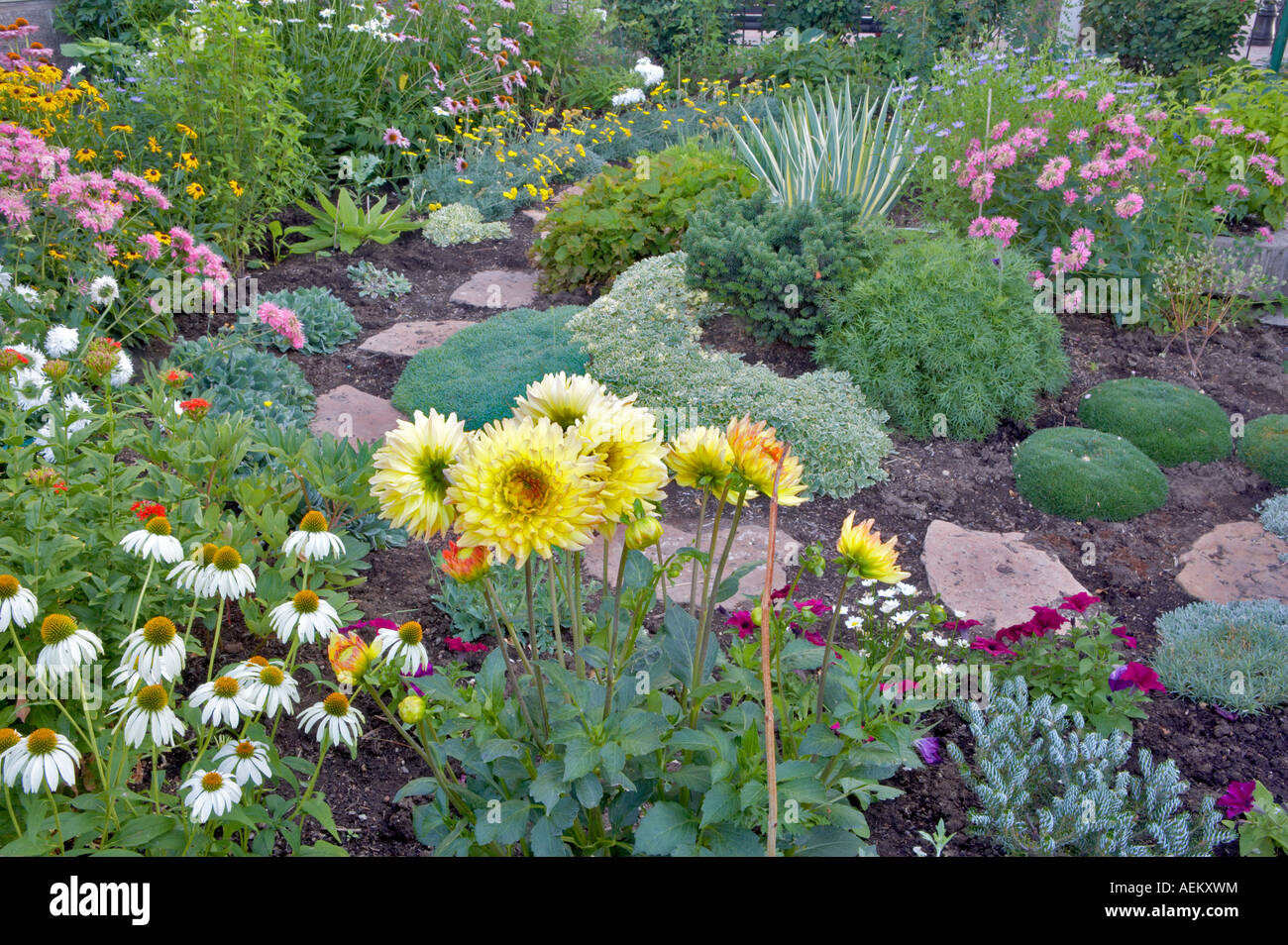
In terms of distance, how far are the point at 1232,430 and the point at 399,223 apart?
183 inches

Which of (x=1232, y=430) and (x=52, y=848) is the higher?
(x=1232, y=430)

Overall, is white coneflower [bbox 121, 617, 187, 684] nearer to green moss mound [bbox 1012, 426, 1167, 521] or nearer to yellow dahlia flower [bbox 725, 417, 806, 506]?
yellow dahlia flower [bbox 725, 417, 806, 506]

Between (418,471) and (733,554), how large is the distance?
2.22 m

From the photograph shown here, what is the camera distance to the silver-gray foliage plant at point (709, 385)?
3812mm

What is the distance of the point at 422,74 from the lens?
277 inches

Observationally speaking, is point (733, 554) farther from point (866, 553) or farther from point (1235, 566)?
point (866, 553)

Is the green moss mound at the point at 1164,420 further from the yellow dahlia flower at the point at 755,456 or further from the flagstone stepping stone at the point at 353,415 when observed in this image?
the yellow dahlia flower at the point at 755,456

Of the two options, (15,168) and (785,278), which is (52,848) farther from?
(785,278)

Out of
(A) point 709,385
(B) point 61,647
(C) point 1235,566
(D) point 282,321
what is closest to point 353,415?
(D) point 282,321

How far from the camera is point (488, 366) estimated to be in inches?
167

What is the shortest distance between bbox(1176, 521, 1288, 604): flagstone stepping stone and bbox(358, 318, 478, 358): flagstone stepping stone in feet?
11.1

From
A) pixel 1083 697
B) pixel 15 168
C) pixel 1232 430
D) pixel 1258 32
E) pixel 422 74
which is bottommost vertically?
pixel 1083 697

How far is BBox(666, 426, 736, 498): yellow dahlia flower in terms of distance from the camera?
4.27 ft
